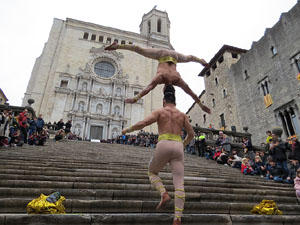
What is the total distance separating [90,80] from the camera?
30859mm

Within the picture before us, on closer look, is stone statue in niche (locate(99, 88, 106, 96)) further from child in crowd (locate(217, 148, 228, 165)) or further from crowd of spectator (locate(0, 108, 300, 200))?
child in crowd (locate(217, 148, 228, 165))

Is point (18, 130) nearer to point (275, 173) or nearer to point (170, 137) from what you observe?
point (170, 137)

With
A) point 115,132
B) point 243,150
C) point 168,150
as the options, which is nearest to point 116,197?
point 168,150

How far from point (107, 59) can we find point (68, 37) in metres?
7.27

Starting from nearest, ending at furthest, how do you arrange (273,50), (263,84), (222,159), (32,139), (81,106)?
(222,159) → (32,139) → (273,50) → (263,84) → (81,106)

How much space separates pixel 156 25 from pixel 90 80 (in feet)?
65.5

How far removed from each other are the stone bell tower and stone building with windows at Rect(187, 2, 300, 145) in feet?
50.2

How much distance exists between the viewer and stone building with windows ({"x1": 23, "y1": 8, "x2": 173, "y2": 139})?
28.2 metres

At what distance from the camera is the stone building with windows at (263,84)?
17.2 meters

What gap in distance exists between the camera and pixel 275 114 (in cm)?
1853

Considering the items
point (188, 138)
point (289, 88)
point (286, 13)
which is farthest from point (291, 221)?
point (286, 13)

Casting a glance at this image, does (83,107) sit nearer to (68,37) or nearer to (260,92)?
(68,37)

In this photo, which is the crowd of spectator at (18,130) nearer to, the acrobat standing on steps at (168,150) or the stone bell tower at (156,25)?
the acrobat standing on steps at (168,150)

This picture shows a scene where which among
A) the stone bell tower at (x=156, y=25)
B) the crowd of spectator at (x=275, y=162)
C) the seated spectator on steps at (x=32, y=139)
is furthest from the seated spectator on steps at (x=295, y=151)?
the stone bell tower at (x=156, y=25)
